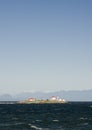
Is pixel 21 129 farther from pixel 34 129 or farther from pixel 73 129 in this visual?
pixel 73 129

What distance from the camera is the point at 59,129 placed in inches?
3278

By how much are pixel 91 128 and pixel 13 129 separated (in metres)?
18.6

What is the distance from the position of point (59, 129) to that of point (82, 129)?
5.37 metres

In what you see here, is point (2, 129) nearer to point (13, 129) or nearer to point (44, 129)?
point (13, 129)

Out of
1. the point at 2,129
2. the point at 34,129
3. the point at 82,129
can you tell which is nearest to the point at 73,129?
the point at 82,129

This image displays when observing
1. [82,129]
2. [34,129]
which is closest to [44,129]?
[34,129]

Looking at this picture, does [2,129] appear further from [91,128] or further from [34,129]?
[91,128]

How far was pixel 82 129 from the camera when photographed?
83938mm

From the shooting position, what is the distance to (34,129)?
83250mm

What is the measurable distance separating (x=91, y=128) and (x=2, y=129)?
2119cm

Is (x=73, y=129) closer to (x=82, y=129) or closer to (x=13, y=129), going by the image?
(x=82, y=129)

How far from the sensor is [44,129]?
3300 inches

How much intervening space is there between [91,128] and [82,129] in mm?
3991

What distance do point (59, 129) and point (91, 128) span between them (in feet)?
28.5
